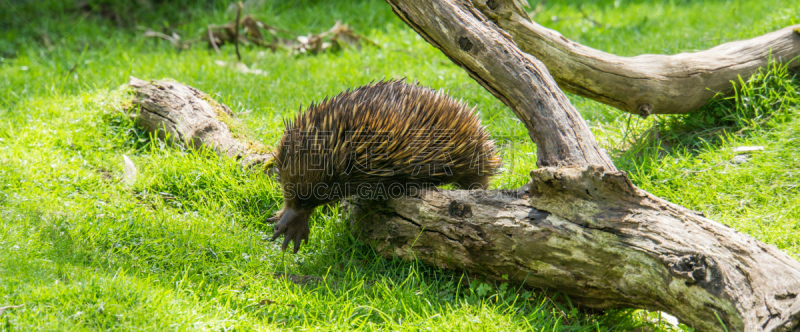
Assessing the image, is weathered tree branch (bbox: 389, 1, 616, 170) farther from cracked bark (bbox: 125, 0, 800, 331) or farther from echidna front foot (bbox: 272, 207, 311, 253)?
echidna front foot (bbox: 272, 207, 311, 253)

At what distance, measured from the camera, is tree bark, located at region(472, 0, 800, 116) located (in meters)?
3.63

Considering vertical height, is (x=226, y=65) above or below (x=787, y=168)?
below

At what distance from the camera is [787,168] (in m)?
3.33

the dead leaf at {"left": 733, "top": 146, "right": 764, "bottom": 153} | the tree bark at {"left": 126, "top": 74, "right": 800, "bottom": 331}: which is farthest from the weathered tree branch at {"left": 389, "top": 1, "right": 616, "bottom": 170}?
the dead leaf at {"left": 733, "top": 146, "right": 764, "bottom": 153}

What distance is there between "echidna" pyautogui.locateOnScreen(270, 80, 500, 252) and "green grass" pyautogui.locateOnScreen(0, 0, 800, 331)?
0.34 m

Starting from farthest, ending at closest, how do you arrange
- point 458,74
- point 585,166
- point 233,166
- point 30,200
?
1. point 458,74
2. point 233,166
3. point 30,200
4. point 585,166

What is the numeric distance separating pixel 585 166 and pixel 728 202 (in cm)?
120

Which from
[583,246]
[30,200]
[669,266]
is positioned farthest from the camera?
[30,200]

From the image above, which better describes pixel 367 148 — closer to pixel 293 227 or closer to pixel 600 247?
pixel 293 227

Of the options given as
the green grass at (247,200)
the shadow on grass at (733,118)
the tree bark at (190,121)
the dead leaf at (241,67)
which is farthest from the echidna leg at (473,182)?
the dead leaf at (241,67)

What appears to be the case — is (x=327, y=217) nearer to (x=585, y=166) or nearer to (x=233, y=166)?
(x=233, y=166)

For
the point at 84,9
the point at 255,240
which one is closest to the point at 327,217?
the point at 255,240

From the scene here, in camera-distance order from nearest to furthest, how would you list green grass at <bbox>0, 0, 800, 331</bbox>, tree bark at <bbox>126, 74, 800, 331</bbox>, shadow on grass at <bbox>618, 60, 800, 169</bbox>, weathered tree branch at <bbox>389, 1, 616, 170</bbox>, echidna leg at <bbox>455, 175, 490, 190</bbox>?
tree bark at <bbox>126, 74, 800, 331</bbox>
green grass at <bbox>0, 0, 800, 331</bbox>
weathered tree branch at <bbox>389, 1, 616, 170</bbox>
echidna leg at <bbox>455, 175, 490, 190</bbox>
shadow on grass at <bbox>618, 60, 800, 169</bbox>

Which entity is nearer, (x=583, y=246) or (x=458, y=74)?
(x=583, y=246)
